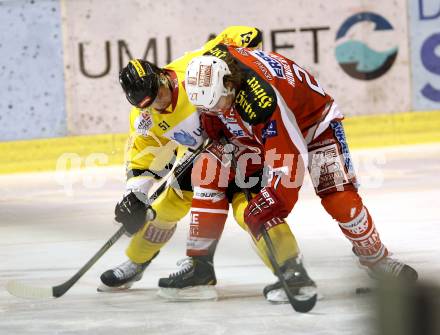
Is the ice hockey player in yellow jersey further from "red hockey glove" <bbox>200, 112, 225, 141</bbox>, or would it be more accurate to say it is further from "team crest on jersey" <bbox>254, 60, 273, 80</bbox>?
"team crest on jersey" <bbox>254, 60, 273, 80</bbox>

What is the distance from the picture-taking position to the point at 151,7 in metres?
6.89

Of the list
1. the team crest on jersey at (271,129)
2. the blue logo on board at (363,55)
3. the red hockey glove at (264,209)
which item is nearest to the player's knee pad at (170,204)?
the red hockey glove at (264,209)

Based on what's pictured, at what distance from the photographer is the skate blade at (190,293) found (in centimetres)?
290

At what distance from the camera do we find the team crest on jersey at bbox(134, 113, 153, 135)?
2895mm

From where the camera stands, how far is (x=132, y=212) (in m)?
2.86

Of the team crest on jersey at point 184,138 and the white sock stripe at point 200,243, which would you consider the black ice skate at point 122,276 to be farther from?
the team crest on jersey at point 184,138

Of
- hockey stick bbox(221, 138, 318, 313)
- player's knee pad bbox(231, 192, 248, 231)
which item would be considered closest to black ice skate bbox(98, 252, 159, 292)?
player's knee pad bbox(231, 192, 248, 231)

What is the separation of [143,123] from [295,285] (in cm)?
73

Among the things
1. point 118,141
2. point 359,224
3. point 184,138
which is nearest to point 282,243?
point 359,224

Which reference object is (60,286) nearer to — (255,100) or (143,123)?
(143,123)

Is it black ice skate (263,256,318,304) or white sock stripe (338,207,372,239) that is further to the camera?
white sock stripe (338,207,372,239)

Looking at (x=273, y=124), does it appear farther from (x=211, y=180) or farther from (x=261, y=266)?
(x=261, y=266)

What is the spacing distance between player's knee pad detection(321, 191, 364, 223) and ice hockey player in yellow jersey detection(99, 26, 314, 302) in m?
0.17

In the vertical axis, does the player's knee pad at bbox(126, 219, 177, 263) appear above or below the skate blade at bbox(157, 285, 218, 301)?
above
